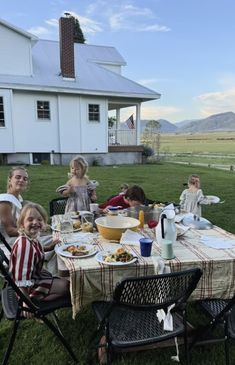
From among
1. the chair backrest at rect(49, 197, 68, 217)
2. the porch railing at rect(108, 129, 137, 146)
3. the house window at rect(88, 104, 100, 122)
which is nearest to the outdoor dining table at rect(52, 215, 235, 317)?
the chair backrest at rect(49, 197, 68, 217)

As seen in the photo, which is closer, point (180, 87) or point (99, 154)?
point (99, 154)

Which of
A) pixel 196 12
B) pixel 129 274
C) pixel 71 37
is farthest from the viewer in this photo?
pixel 71 37

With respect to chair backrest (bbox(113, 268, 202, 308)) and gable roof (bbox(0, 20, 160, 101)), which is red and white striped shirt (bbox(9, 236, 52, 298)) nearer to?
chair backrest (bbox(113, 268, 202, 308))

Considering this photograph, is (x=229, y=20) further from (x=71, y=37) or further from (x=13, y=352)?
(x=13, y=352)

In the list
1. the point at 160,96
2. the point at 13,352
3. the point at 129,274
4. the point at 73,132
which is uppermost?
the point at 160,96

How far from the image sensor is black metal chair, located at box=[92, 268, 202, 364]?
1.91m

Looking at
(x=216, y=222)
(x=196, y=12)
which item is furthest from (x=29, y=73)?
(x=216, y=222)

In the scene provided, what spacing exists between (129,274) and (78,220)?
129cm

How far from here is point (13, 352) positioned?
98.9 inches

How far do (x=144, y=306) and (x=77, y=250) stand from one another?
2.18ft

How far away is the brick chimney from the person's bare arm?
13826mm

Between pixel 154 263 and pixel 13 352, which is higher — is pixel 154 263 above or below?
above

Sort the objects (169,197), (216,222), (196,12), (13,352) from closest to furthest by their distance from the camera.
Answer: (13,352) → (216,222) → (169,197) → (196,12)

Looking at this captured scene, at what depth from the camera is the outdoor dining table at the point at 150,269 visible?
211cm
